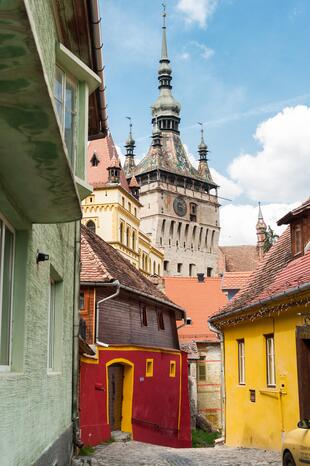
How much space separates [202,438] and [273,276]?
Result: 75.7 ft

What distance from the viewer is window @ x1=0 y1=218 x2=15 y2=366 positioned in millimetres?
5849

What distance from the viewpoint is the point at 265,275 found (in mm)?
16609

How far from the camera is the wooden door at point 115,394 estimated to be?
785 inches

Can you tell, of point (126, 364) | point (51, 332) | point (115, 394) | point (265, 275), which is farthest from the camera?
point (126, 364)

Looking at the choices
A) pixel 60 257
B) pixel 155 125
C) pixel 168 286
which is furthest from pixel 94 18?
pixel 155 125

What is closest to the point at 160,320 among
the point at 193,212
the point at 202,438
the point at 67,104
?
the point at 202,438

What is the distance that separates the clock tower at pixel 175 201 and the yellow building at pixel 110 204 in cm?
2322

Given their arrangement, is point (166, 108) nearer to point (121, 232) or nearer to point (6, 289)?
point (121, 232)

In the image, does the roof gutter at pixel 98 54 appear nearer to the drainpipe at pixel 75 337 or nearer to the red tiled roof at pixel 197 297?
the drainpipe at pixel 75 337

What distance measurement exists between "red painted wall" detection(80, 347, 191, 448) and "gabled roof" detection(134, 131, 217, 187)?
2773 inches

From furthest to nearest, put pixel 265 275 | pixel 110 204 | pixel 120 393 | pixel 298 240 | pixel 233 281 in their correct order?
1. pixel 110 204
2. pixel 233 281
3. pixel 120 393
4. pixel 265 275
5. pixel 298 240

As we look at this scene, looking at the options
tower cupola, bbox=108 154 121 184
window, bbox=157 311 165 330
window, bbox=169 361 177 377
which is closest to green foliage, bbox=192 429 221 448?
window, bbox=169 361 177 377

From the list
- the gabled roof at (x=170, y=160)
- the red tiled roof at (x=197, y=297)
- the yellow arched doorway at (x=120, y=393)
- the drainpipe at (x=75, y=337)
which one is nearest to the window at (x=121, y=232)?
the red tiled roof at (x=197, y=297)

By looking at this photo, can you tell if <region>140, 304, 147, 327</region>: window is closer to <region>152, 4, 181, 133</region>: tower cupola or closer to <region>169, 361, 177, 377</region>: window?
<region>169, 361, 177, 377</region>: window
